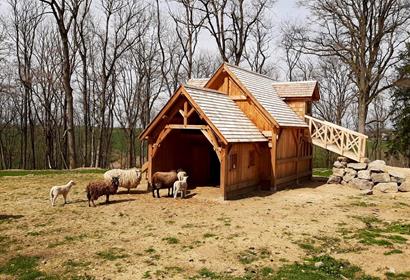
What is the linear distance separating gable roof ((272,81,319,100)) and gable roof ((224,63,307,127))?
57cm

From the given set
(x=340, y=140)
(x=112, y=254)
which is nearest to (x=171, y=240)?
(x=112, y=254)

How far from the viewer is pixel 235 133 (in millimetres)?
15188

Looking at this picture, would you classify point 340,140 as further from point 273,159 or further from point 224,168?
point 224,168

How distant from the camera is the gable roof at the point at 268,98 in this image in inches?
703

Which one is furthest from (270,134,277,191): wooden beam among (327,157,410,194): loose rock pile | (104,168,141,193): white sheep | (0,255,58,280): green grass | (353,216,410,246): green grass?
(0,255,58,280): green grass

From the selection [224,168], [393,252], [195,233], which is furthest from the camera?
[224,168]

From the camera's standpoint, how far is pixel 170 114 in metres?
16.2

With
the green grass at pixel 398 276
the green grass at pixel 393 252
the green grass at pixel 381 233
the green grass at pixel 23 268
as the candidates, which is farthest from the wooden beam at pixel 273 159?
the green grass at pixel 23 268

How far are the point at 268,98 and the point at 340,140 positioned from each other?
495 cm

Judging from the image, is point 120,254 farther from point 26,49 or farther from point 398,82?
point 26,49

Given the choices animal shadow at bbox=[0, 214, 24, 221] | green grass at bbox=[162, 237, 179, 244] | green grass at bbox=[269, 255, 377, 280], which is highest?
animal shadow at bbox=[0, 214, 24, 221]

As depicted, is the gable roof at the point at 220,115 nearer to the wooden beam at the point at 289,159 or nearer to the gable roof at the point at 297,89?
the wooden beam at the point at 289,159

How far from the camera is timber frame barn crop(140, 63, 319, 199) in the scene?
15.2 metres

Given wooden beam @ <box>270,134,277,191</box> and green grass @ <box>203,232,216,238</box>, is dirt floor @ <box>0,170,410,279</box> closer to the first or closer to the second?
green grass @ <box>203,232,216,238</box>
